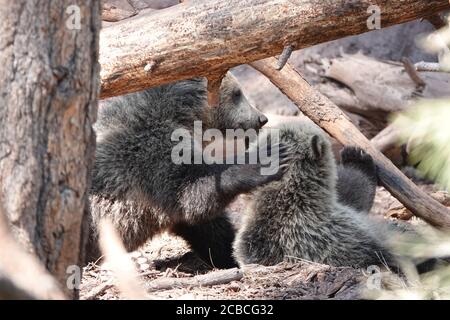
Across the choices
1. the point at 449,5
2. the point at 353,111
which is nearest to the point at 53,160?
the point at 449,5

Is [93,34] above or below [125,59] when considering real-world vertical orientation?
above

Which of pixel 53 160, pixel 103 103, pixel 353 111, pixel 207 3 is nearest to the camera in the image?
pixel 53 160

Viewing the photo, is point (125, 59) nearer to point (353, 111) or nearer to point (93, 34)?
point (93, 34)

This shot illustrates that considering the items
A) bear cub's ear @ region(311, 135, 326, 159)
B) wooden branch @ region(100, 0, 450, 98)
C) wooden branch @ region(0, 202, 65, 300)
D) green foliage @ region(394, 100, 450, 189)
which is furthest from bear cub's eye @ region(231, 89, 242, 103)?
wooden branch @ region(0, 202, 65, 300)

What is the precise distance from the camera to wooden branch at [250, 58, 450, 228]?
5.51 meters

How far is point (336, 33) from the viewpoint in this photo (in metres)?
4.45

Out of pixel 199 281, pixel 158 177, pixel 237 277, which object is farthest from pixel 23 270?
pixel 158 177

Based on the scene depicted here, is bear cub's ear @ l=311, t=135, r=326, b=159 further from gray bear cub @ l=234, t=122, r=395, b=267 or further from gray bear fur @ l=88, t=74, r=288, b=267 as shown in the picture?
gray bear fur @ l=88, t=74, r=288, b=267

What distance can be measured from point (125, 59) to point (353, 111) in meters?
4.98

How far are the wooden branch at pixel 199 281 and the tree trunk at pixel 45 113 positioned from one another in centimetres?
150

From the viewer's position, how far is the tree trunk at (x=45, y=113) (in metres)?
2.91

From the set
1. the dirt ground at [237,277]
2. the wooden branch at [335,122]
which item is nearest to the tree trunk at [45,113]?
the dirt ground at [237,277]
